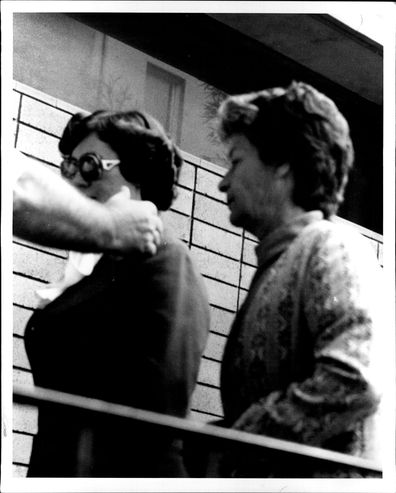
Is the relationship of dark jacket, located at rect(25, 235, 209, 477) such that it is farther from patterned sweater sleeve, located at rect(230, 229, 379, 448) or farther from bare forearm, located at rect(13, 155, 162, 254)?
patterned sweater sleeve, located at rect(230, 229, 379, 448)

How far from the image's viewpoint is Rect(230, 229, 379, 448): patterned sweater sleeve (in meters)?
2.00

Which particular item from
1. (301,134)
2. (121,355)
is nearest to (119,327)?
(121,355)

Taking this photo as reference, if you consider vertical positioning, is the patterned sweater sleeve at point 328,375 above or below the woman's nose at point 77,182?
below

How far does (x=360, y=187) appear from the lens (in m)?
2.19

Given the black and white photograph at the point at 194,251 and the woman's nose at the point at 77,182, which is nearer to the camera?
the black and white photograph at the point at 194,251

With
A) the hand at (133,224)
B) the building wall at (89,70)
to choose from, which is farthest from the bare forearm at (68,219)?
the building wall at (89,70)

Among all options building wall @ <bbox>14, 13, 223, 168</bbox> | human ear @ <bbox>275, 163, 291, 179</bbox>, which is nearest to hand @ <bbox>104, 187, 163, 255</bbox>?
building wall @ <bbox>14, 13, 223, 168</bbox>

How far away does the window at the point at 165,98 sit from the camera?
7.09 ft

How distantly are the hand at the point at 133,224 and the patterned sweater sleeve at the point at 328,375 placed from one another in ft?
1.19

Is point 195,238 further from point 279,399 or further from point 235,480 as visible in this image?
point 235,480

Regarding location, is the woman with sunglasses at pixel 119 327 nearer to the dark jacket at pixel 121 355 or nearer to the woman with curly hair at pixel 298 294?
the dark jacket at pixel 121 355

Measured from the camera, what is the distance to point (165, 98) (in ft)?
7.13

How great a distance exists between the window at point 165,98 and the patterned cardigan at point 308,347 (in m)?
0.36

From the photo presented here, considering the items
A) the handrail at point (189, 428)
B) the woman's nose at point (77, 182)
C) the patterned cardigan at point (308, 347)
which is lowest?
the handrail at point (189, 428)
